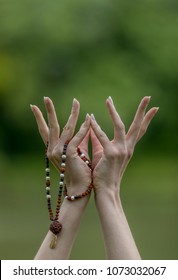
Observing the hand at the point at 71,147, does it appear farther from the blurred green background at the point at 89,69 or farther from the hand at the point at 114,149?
the blurred green background at the point at 89,69

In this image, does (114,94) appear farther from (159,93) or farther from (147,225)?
(147,225)

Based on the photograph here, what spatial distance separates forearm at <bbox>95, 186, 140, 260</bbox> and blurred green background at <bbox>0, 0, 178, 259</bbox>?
277 inches

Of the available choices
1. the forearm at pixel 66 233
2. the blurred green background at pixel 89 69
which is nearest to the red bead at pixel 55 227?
the forearm at pixel 66 233

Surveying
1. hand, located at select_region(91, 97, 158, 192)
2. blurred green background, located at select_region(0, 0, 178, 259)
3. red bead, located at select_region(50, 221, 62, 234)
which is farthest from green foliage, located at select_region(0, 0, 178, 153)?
red bead, located at select_region(50, 221, 62, 234)

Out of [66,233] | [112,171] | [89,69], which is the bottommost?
[89,69]

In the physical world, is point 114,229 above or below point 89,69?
above

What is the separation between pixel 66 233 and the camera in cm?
184

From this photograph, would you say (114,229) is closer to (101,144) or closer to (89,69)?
(101,144)

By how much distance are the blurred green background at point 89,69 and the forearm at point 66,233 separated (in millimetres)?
7048

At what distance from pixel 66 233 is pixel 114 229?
5.0 inches

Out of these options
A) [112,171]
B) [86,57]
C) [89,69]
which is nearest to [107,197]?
[112,171]

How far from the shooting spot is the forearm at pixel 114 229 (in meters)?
1.78

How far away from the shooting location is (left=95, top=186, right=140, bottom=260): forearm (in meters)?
1.78

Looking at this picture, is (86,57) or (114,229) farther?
(86,57)
